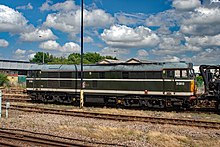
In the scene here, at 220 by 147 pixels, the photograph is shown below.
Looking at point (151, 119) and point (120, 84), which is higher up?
point (120, 84)

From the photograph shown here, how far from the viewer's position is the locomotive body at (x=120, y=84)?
20219 millimetres

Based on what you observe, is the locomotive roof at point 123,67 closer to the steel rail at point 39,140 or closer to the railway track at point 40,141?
the railway track at point 40,141

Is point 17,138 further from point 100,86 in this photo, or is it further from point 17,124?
point 100,86

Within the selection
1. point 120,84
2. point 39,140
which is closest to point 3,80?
point 120,84

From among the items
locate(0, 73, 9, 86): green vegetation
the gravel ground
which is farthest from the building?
the gravel ground

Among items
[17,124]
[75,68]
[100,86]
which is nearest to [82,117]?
[17,124]

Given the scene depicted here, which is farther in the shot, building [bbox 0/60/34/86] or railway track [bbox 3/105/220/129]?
building [bbox 0/60/34/86]

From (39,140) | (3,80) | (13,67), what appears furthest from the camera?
(13,67)

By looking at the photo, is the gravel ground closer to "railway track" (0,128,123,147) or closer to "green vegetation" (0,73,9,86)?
"railway track" (0,128,123,147)

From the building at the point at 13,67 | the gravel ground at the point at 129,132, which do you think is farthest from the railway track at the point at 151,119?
the building at the point at 13,67

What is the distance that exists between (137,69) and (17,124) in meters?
10.2

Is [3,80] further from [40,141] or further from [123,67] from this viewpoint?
[40,141]

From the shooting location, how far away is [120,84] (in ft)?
73.0

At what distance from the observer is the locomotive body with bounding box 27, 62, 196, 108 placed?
20.2m
